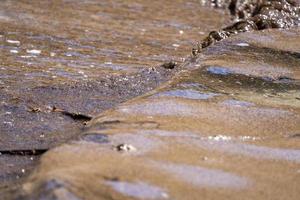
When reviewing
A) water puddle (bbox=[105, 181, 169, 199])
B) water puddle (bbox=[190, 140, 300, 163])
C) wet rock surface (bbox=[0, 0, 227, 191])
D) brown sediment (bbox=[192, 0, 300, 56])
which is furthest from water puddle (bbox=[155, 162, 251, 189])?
brown sediment (bbox=[192, 0, 300, 56])

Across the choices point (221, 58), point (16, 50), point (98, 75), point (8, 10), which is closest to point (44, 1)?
point (8, 10)

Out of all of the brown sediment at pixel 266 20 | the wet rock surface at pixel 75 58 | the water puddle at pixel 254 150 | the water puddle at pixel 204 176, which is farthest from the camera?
the brown sediment at pixel 266 20

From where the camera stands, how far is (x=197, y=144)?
7.66ft

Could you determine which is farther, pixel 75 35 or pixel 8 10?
pixel 8 10

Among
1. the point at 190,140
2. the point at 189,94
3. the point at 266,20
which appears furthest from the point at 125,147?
the point at 266,20

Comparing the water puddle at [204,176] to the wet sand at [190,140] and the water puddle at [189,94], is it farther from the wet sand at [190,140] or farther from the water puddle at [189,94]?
the water puddle at [189,94]

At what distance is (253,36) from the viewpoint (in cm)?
441

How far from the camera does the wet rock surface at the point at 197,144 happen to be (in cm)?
186

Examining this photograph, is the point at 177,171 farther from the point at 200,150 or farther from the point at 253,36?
the point at 253,36

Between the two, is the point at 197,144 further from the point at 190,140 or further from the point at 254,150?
the point at 254,150

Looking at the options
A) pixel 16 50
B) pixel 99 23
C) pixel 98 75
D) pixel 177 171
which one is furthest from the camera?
pixel 99 23

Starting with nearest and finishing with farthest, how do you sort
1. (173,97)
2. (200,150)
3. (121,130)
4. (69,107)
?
(200,150)
(121,130)
(173,97)
(69,107)

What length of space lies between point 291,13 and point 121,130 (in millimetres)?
3624

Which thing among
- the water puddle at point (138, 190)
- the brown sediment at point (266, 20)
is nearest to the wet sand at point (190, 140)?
the water puddle at point (138, 190)
